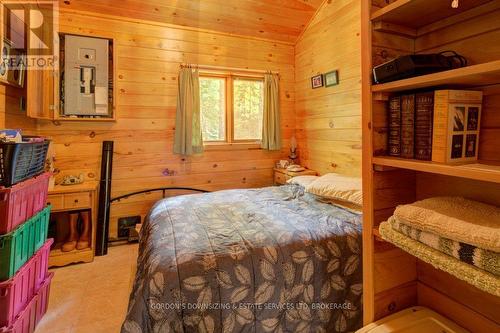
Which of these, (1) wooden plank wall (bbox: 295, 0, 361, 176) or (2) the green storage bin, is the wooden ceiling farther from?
(2) the green storage bin

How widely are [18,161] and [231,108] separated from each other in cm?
250

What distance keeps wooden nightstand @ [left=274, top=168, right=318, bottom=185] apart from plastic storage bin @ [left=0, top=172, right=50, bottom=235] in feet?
7.92

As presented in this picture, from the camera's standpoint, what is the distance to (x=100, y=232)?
9.36 ft

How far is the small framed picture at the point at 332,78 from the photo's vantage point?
9.87 ft

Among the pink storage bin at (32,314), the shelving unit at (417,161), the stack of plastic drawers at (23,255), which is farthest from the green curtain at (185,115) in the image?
the shelving unit at (417,161)

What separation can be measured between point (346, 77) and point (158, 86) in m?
2.11


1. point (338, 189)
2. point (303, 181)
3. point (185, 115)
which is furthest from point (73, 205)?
point (338, 189)

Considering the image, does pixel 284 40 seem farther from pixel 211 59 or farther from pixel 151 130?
pixel 151 130

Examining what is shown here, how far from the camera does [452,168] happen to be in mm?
819

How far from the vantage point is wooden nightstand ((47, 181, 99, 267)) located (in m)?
2.52

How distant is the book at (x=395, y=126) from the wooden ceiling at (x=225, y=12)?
268 cm

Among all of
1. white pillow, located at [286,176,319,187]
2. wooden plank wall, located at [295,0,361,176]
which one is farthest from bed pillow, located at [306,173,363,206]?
wooden plank wall, located at [295,0,361,176]

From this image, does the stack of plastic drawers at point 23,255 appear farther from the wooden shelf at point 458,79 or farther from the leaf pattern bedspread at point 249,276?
the wooden shelf at point 458,79

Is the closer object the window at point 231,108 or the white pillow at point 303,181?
the white pillow at point 303,181
